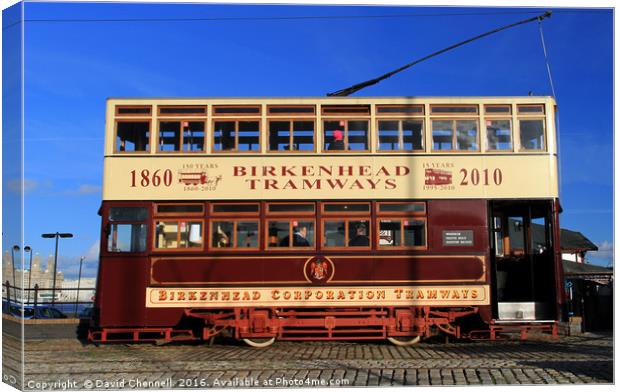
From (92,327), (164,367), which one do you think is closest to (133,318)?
(92,327)

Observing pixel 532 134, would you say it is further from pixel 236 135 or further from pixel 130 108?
pixel 130 108

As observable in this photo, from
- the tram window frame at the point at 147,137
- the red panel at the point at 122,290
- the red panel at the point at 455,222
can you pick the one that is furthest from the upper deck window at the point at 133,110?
the red panel at the point at 455,222

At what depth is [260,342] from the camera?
10.4m

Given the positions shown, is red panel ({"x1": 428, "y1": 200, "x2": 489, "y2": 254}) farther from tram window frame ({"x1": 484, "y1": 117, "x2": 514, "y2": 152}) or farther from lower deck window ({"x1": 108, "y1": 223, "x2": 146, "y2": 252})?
lower deck window ({"x1": 108, "y1": 223, "x2": 146, "y2": 252})

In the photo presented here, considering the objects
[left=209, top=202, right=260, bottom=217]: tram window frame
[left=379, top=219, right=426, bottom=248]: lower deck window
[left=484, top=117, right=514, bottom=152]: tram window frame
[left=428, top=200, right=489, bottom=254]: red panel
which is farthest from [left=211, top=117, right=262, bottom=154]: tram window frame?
[left=484, top=117, right=514, bottom=152]: tram window frame

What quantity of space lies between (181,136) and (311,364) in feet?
13.7

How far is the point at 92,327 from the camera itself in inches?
410

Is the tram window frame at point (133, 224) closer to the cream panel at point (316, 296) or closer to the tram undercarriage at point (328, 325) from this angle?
the cream panel at point (316, 296)

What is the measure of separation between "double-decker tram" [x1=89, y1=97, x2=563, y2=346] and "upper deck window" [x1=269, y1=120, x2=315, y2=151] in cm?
2

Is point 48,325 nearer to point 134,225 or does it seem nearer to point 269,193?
point 134,225

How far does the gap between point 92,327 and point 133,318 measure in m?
0.74

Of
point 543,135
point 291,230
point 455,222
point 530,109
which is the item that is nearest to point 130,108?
point 291,230

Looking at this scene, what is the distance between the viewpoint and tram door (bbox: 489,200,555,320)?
10.6 metres

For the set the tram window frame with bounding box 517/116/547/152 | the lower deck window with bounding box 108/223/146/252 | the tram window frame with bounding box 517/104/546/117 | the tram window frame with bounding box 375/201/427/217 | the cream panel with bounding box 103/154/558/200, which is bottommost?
the lower deck window with bounding box 108/223/146/252
